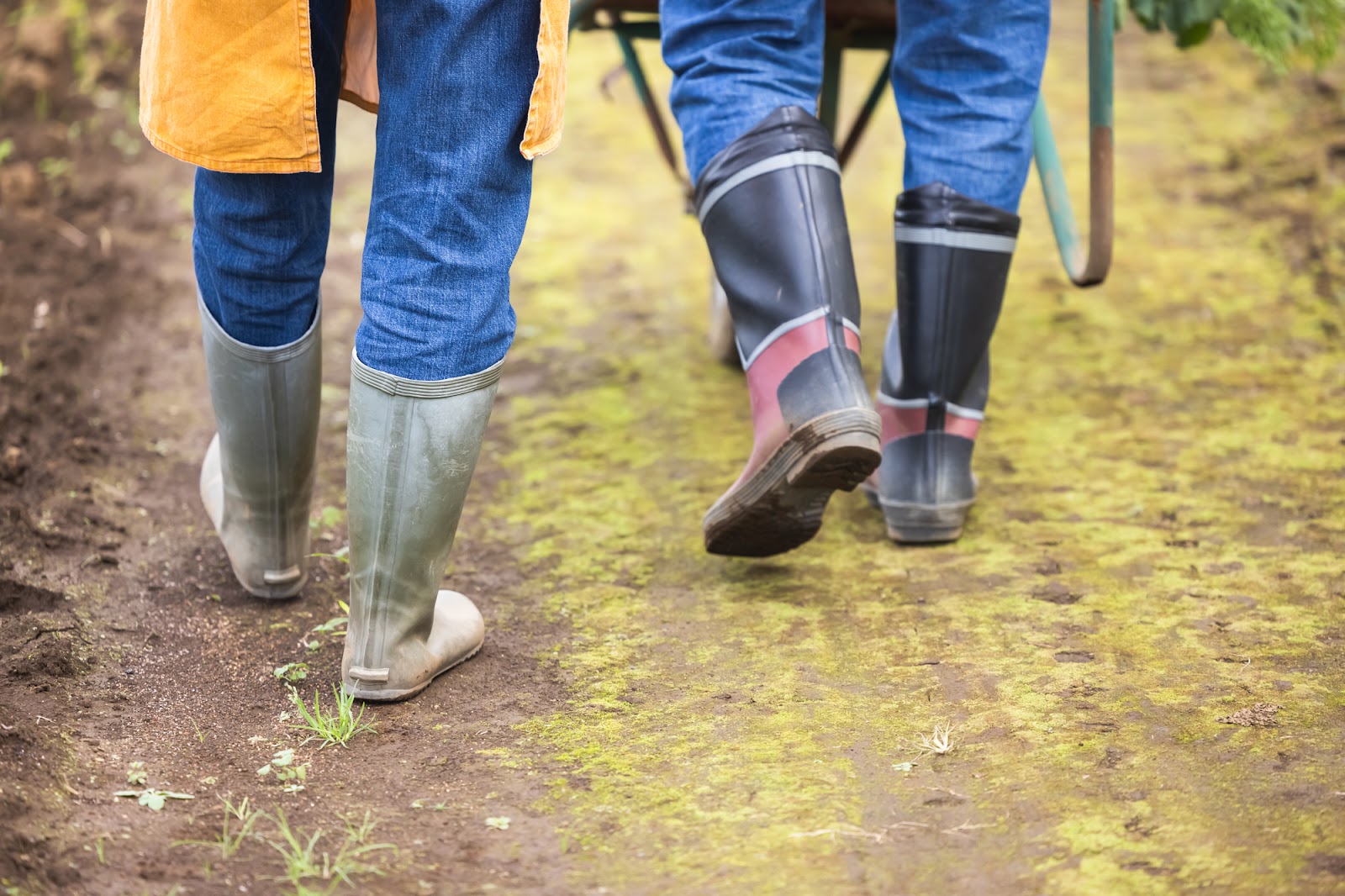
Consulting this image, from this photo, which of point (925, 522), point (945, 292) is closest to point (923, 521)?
point (925, 522)

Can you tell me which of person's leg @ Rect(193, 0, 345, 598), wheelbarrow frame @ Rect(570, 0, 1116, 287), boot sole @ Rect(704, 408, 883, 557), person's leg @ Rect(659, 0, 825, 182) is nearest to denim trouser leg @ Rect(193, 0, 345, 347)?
person's leg @ Rect(193, 0, 345, 598)

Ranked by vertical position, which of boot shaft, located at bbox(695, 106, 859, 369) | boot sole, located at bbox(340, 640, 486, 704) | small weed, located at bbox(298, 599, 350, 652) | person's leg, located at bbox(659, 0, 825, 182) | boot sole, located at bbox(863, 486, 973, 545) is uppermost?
person's leg, located at bbox(659, 0, 825, 182)

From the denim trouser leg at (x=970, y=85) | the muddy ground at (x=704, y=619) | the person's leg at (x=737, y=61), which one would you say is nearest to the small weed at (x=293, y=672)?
the muddy ground at (x=704, y=619)

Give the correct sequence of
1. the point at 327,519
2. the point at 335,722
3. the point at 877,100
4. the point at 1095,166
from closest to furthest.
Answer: the point at 335,722
the point at 327,519
the point at 1095,166
the point at 877,100

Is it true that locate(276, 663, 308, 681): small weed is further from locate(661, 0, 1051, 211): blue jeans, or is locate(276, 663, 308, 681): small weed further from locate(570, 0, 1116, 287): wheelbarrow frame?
locate(570, 0, 1116, 287): wheelbarrow frame

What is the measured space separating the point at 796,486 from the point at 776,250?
0.28m

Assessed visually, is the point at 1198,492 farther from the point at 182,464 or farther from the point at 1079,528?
the point at 182,464

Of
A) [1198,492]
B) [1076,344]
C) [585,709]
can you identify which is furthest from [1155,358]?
[585,709]

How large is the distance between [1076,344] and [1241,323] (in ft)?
1.04

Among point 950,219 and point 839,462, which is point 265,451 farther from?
point 950,219

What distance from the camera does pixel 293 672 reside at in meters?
1.51

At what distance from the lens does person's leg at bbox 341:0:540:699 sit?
1.25 metres

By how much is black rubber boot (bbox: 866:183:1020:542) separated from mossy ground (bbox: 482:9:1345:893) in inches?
2.7

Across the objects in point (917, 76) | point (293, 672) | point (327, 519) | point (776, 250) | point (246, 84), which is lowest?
point (327, 519)
